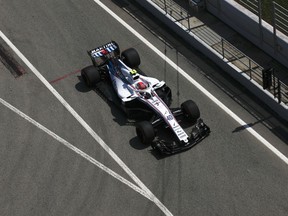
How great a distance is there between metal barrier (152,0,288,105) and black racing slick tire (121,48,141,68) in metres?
2.63

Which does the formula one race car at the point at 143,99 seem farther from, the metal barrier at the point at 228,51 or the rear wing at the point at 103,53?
the metal barrier at the point at 228,51

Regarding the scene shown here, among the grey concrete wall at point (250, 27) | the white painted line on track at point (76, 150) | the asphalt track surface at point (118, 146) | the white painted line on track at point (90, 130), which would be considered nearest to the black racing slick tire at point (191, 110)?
the asphalt track surface at point (118, 146)

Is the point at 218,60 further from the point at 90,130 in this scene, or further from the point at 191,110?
the point at 90,130

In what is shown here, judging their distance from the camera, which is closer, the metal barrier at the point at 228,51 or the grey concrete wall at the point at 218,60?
the grey concrete wall at the point at 218,60

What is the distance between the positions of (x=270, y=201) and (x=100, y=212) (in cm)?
493

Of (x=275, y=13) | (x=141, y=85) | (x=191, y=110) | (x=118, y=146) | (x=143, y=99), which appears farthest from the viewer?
(x=275, y=13)

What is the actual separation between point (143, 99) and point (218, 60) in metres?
3.80

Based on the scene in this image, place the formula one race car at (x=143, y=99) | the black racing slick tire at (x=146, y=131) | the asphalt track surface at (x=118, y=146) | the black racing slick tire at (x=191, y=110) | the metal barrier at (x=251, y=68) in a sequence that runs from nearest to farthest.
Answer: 1. the asphalt track surface at (x=118, y=146)
2. the black racing slick tire at (x=146, y=131)
3. the formula one race car at (x=143, y=99)
4. the black racing slick tire at (x=191, y=110)
5. the metal barrier at (x=251, y=68)

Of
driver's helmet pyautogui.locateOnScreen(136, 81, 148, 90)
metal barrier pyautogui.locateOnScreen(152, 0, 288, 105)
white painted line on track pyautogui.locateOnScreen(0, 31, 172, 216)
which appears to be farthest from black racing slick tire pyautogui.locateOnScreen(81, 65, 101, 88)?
metal barrier pyautogui.locateOnScreen(152, 0, 288, 105)

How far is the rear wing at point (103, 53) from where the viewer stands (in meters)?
21.1

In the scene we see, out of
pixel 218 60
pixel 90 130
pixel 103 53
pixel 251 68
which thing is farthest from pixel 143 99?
pixel 251 68

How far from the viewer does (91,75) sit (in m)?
20.5

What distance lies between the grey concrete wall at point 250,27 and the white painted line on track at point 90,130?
6.99 meters

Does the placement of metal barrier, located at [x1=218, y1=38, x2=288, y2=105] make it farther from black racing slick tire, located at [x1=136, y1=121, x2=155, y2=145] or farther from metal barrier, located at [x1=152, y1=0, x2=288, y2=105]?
black racing slick tire, located at [x1=136, y1=121, x2=155, y2=145]
